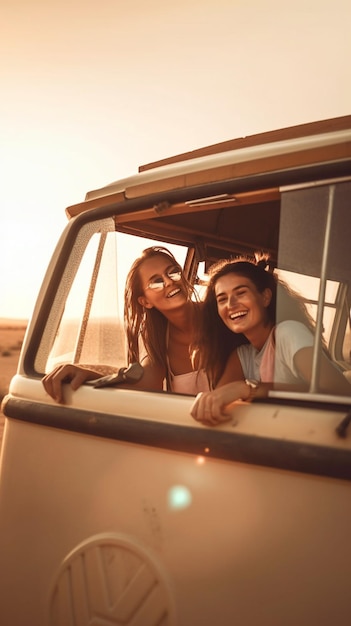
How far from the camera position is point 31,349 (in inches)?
95.1

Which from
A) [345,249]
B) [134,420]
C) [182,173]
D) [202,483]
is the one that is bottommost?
[202,483]

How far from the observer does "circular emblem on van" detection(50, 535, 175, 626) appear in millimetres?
1699

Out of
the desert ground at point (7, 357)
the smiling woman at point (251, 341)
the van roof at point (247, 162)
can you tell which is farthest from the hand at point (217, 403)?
→ the desert ground at point (7, 357)

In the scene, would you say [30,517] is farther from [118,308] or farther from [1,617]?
[118,308]

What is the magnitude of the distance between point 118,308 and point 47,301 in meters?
0.27

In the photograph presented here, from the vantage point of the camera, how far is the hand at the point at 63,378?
214 cm

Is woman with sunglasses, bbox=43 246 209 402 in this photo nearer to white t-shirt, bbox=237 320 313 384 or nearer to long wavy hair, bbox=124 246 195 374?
→ long wavy hair, bbox=124 246 195 374

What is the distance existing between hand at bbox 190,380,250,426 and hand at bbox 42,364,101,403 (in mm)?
591

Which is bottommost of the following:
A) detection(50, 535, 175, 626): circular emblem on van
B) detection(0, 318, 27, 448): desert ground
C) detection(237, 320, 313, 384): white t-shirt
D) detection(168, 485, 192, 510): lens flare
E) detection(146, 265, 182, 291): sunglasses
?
detection(0, 318, 27, 448): desert ground

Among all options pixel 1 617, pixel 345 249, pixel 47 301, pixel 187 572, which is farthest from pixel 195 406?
pixel 1 617

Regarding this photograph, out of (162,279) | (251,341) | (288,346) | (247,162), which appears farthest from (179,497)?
(162,279)

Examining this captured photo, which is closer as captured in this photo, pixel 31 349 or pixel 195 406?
pixel 195 406

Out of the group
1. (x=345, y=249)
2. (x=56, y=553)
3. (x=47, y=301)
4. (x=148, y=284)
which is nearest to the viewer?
(x=345, y=249)

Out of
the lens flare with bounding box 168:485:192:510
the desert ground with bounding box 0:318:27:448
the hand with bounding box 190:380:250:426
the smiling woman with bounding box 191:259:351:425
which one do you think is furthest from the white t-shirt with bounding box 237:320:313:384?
the desert ground with bounding box 0:318:27:448
